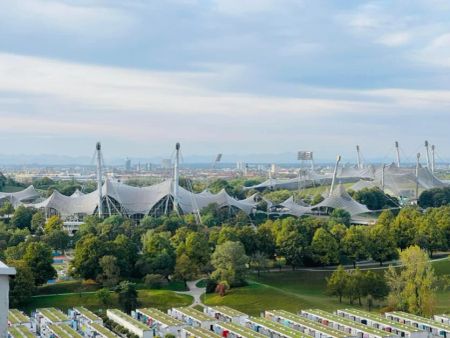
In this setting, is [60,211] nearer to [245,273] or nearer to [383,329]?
[245,273]

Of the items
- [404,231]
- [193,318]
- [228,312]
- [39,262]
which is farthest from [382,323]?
[404,231]

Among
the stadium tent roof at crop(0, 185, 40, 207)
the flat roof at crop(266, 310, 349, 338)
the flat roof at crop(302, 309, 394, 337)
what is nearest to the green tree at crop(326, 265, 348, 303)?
the flat roof at crop(302, 309, 394, 337)

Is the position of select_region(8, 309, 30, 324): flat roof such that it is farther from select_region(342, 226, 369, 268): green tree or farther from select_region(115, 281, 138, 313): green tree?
select_region(342, 226, 369, 268): green tree

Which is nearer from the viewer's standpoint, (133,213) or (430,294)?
(430,294)

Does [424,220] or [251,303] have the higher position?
[424,220]

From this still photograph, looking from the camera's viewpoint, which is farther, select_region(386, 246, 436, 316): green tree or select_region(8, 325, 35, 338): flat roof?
select_region(386, 246, 436, 316): green tree

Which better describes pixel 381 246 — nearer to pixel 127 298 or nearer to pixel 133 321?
pixel 127 298

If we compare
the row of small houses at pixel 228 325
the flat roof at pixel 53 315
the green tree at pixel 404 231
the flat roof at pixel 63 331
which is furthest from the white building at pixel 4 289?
the green tree at pixel 404 231

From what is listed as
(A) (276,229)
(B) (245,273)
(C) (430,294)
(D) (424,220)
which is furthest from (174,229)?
(C) (430,294)
